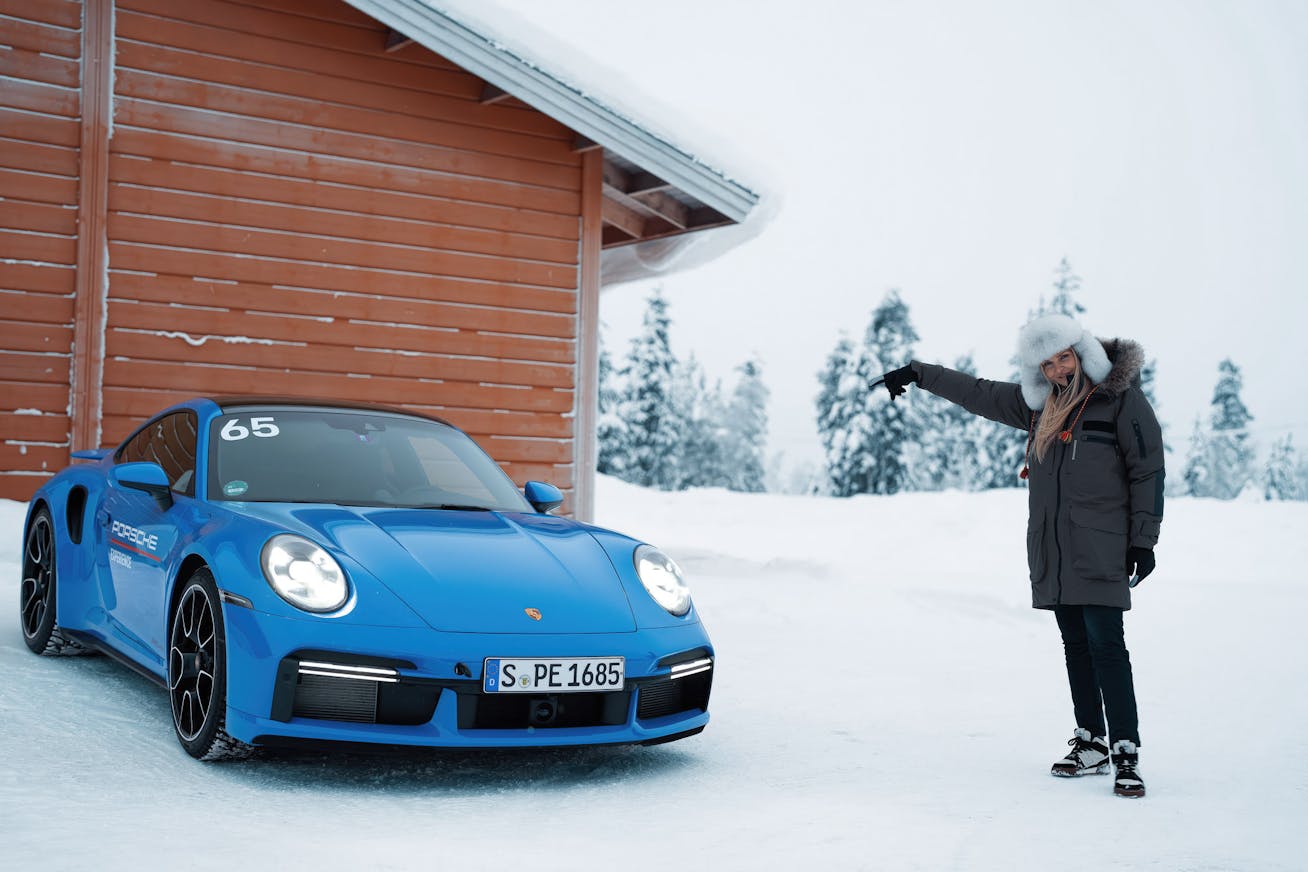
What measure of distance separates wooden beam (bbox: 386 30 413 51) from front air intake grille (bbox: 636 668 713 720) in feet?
24.4

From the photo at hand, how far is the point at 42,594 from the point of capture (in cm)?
603

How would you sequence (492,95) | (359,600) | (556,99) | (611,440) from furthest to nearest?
(611,440), (492,95), (556,99), (359,600)

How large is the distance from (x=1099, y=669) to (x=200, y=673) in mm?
3118

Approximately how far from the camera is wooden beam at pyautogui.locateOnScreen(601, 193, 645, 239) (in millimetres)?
12617

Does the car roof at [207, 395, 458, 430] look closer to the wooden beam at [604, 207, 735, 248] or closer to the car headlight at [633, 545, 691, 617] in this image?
the car headlight at [633, 545, 691, 617]

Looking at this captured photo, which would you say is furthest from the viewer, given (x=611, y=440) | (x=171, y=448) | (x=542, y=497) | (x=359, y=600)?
(x=611, y=440)

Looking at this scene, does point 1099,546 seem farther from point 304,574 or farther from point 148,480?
point 148,480

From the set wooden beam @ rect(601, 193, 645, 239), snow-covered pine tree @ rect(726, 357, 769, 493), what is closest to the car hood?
wooden beam @ rect(601, 193, 645, 239)

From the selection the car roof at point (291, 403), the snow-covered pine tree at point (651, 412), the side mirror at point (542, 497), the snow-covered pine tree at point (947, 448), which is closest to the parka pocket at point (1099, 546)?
the side mirror at point (542, 497)

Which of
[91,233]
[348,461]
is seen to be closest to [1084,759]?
[348,461]

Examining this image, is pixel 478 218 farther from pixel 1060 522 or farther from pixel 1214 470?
pixel 1214 470

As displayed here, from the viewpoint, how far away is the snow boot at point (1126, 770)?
177 inches

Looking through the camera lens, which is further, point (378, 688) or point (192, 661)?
point (192, 661)

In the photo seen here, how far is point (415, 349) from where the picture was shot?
35.5ft
